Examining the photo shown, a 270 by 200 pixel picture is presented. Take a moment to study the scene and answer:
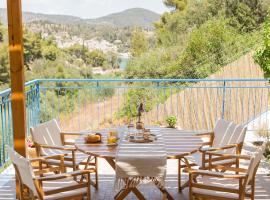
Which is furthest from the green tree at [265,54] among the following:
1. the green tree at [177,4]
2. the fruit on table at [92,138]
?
the green tree at [177,4]

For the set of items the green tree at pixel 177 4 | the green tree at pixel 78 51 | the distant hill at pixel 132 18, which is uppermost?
the green tree at pixel 177 4

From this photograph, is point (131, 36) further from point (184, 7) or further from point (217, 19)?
point (217, 19)

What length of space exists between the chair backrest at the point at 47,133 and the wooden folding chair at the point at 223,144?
144 centimetres

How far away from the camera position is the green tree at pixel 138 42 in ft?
80.6

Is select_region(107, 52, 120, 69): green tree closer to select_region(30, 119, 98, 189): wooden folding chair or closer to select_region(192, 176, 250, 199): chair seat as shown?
select_region(30, 119, 98, 189): wooden folding chair

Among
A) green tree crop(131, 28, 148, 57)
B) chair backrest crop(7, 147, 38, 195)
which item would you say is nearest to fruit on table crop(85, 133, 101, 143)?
chair backrest crop(7, 147, 38, 195)

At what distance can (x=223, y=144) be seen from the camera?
4.16m

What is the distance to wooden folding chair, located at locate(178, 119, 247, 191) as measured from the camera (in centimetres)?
382

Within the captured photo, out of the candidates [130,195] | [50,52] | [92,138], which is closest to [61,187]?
[92,138]

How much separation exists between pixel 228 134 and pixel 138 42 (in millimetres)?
21332

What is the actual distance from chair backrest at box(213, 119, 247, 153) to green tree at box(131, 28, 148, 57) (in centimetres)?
2017

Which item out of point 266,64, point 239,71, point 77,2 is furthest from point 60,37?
point 266,64

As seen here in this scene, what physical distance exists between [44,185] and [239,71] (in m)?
8.18

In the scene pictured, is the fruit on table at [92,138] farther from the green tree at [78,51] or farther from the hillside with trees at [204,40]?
the green tree at [78,51]
